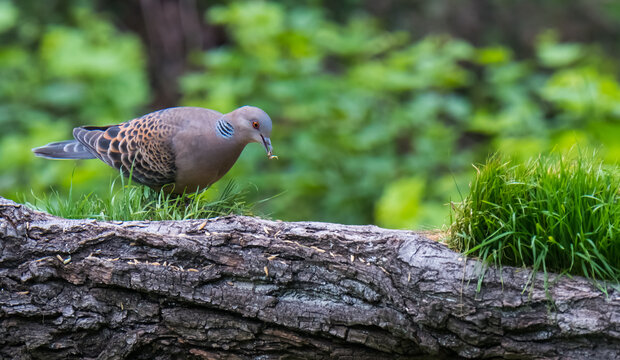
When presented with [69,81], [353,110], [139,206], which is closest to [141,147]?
[139,206]

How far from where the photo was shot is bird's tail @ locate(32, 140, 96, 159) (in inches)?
140

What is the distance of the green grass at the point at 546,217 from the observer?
2.30 metres

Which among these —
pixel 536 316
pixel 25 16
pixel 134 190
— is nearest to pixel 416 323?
pixel 536 316

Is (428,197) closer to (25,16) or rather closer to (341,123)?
(341,123)

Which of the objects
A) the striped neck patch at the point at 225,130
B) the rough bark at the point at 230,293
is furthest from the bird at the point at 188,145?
the rough bark at the point at 230,293

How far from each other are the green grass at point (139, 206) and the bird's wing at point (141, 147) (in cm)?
10

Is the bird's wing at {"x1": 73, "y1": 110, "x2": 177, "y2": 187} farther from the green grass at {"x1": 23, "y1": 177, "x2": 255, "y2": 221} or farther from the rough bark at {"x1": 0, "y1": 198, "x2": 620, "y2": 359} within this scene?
the rough bark at {"x1": 0, "y1": 198, "x2": 620, "y2": 359}

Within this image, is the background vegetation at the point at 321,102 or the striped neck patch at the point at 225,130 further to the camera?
the background vegetation at the point at 321,102

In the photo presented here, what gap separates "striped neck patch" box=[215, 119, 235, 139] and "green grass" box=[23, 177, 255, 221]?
229mm

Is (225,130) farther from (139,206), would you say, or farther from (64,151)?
(64,151)

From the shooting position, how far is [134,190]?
299cm

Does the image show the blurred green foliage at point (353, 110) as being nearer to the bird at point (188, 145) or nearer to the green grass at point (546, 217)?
the bird at point (188, 145)

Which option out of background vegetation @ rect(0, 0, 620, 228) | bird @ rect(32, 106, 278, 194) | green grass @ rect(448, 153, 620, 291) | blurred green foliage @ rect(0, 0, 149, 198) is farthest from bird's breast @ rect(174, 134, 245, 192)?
blurred green foliage @ rect(0, 0, 149, 198)

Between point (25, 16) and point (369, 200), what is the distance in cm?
502
